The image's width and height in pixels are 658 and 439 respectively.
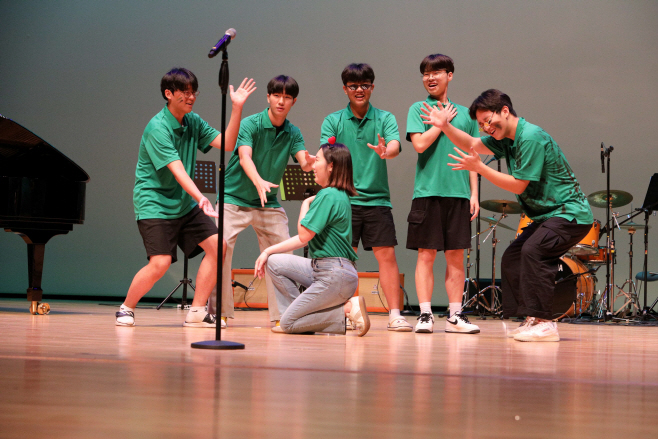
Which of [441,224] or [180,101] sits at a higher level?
[180,101]

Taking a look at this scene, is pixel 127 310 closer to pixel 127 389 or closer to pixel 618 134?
pixel 127 389

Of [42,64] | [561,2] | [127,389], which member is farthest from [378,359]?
[42,64]

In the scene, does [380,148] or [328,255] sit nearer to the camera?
[328,255]

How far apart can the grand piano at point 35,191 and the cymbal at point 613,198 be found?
168 inches

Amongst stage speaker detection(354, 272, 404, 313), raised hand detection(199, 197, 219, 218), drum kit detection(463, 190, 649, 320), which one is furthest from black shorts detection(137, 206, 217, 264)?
stage speaker detection(354, 272, 404, 313)

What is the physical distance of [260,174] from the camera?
383 centimetres

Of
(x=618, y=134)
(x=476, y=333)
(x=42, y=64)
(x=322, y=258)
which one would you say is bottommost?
(x=476, y=333)

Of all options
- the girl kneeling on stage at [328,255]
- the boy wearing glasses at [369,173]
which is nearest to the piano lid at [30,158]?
the boy wearing glasses at [369,173]

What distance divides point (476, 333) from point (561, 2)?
4778 millimetres

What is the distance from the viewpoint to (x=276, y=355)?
7.20ft

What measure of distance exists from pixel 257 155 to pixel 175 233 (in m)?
0.64

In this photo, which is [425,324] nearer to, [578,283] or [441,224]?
[441,224]

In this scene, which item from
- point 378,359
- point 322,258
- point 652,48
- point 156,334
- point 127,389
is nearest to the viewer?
point 127,389

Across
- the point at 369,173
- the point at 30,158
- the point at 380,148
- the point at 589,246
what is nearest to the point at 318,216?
the point at 380,148
